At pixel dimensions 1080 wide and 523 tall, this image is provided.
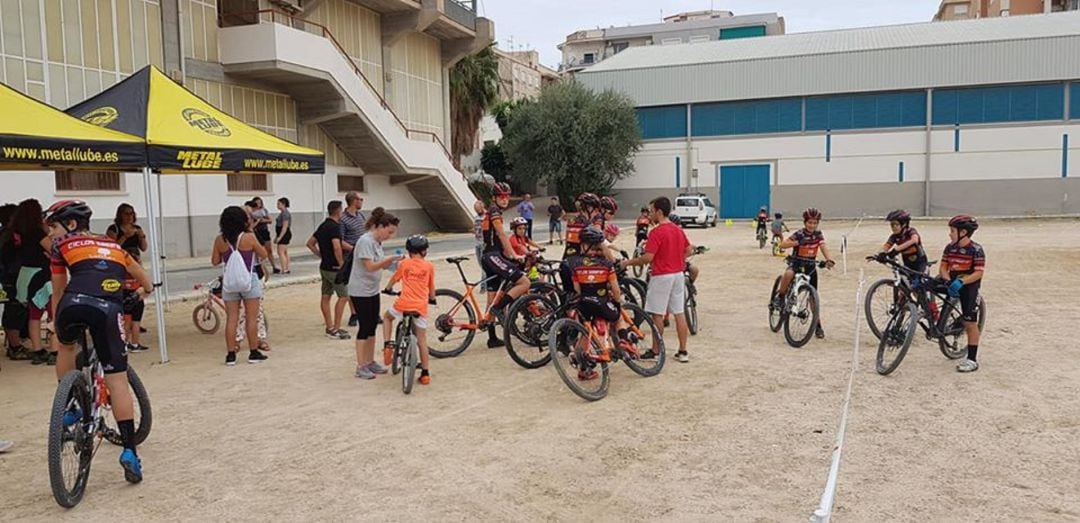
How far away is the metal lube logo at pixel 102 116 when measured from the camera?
848 cm

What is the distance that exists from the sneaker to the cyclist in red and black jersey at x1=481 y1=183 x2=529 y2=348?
13.7 ft

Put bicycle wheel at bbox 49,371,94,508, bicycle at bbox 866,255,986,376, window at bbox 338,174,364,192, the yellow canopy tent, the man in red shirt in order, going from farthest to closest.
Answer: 1. window at bbox 338,174,364,192
2. the yellow canopy tent
3. the man in red shirt
4. bicycle at bbox 866,255,986,376
5. bicycle wheel at bbox 49,371,94,508

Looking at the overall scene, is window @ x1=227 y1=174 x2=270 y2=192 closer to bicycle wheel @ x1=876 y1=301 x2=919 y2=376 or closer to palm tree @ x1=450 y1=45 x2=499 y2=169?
palm tree @ x1=450 y1=45 x2=499 y2=169

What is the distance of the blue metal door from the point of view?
4194 centimetres

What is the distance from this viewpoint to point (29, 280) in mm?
8219

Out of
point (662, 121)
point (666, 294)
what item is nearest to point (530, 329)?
point (666, 294)

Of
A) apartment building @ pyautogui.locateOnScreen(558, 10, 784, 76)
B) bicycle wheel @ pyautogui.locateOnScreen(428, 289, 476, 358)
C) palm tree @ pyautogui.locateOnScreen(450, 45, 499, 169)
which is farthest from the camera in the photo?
apartment building @ pyautogui.locateOnScreen(558, 10, 784, 76)

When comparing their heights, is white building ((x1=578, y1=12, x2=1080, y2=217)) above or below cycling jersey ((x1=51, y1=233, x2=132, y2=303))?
above

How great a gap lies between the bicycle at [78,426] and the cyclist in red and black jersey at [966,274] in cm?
688

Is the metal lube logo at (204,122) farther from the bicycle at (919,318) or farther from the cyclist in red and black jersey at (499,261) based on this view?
the bicycle at (919,318)

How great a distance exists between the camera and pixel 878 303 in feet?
29.8

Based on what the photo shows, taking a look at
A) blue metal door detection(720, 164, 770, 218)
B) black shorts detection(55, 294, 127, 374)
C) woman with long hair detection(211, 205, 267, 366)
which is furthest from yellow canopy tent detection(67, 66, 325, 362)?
blue metal door detection(720, 164, 770, 218)

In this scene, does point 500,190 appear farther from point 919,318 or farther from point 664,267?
point 919,318

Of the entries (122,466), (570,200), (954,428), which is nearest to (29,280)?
(122,466)
